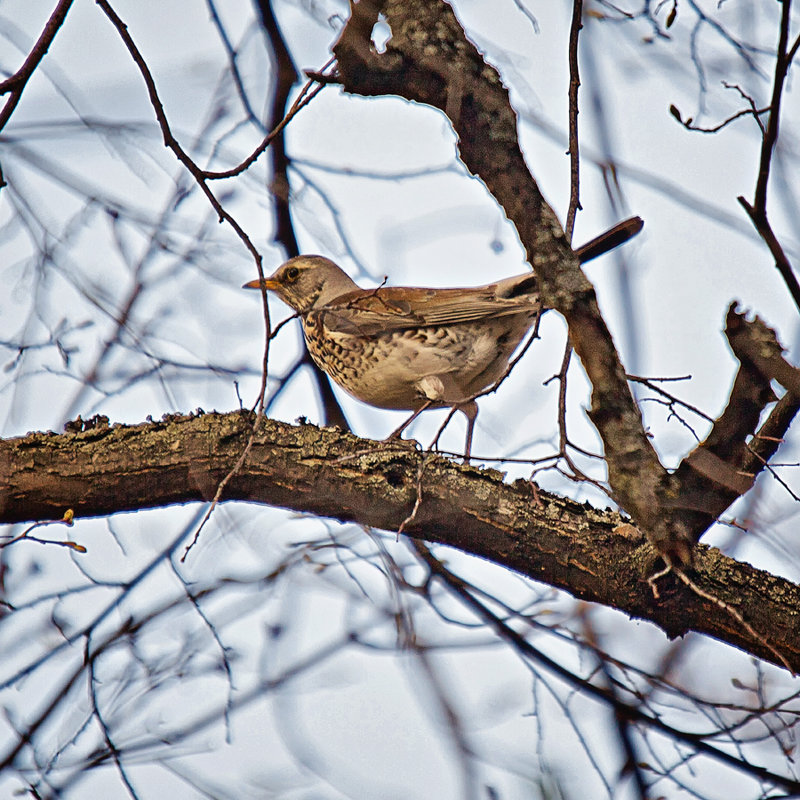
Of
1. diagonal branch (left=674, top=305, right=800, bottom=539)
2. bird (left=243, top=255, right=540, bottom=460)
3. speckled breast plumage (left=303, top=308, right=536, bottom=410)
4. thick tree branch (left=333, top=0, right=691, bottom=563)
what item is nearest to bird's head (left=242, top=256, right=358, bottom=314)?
bird (left=243, top=255, right=540, bottom=460)

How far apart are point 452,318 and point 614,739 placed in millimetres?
2214

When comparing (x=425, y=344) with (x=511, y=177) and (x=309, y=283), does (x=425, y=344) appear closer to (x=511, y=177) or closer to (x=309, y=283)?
(x=309, y=283)

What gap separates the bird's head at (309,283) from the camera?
5.22 m

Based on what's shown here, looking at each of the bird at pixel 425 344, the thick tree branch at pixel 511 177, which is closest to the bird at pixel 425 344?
the bird at pixel 425 344

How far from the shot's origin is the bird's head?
17.1ft

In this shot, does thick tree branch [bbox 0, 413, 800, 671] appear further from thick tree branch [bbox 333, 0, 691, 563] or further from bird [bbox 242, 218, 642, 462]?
bird [bbox 242, 218, 642, 462]

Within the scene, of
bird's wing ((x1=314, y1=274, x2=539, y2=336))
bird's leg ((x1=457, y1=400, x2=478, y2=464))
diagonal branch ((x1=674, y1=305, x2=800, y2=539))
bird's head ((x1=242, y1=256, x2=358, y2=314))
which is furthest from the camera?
bird's head ((x1=242, y1=256, x2=358, y2=314))

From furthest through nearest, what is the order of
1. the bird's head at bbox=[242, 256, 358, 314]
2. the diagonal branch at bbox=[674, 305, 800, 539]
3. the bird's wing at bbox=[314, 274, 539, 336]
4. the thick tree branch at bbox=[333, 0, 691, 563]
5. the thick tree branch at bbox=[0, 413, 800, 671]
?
the bird's head at bbox=[242, 256, 358, 314]
the bird's wing at bbox=[314, 274, 539, 336]
the thick tree branch at bbox=[0, 413, 800, 671]
the thick tree branch at bbox=[333, 0, 691, 563]
the diagonal branch at bbox=[674, 305, 800, 539]

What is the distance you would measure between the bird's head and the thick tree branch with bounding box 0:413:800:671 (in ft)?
6.77

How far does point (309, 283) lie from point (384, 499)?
2.34 m

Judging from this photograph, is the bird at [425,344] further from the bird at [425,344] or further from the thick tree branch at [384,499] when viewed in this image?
Answer: the thick tree branch at [384,499]

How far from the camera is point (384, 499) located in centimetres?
328

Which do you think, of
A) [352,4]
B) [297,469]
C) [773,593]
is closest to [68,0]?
[352,4]

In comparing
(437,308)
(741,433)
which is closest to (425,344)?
(437,308)
